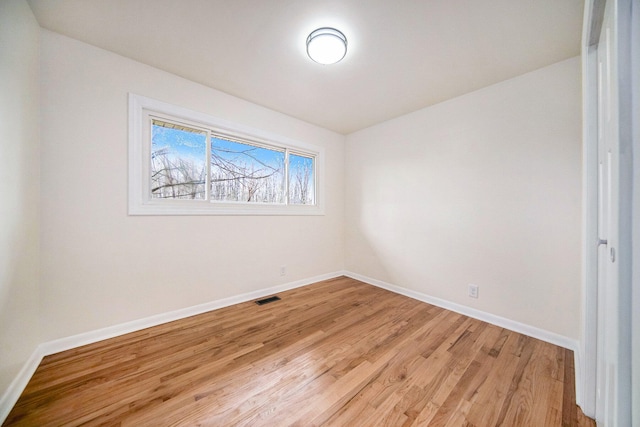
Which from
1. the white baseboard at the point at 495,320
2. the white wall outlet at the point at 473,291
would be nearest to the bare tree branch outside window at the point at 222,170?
the white baseboard at the point at 495,320

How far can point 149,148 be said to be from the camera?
214cm

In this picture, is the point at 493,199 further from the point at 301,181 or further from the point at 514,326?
the point at 301,181

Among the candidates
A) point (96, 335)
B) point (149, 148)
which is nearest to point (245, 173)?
point (149, 148)

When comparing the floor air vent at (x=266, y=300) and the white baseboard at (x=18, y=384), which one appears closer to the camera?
the white baseboard at (x=18, y=384)

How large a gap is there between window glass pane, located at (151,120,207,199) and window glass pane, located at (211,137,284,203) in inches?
5.5

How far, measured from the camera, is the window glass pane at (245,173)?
8.63 ft

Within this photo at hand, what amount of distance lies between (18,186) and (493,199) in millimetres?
3757

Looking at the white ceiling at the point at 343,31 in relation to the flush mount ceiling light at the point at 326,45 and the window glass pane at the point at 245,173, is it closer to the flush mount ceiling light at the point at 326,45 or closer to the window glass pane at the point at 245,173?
the flush mount ceiling light at the point at 326,45

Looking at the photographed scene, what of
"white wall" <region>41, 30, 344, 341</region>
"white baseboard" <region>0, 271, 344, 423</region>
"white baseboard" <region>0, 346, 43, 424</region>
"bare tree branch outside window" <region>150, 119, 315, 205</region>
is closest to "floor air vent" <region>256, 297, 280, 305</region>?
"white baseboard" <region>0, 271, 344, 423</region>

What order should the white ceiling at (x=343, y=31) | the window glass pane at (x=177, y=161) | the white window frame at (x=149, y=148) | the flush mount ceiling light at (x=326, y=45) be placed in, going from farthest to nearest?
the window glass pane at (x=177, y=161)
the white window frame at (x=149, y=148)
the flush mount ceiling light at (x=326, y=45)
the white ceiling at (x=343, y=31)

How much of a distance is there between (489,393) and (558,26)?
8.31ft

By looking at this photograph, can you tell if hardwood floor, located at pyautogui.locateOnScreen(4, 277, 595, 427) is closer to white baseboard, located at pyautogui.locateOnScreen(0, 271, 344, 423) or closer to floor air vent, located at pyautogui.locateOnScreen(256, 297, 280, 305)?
white baseboard, located at pyautogui.locateOnScreen(0, 271, 344, 423)

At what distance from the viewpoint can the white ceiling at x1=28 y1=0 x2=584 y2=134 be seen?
4.80 feet

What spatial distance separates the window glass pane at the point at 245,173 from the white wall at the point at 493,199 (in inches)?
60.7
